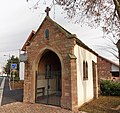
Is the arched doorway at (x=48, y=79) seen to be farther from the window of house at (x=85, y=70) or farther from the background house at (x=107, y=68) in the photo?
the background house at (x=107, y=68)

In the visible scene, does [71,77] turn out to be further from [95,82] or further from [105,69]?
[105,69]

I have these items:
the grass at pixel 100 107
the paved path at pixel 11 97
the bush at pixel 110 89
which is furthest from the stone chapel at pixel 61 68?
the bush at pixel 110 89

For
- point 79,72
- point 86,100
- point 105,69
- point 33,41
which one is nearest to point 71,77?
point 79,72

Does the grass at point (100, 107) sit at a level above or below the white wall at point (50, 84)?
below

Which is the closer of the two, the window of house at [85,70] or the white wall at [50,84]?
the window of house at [85,70]

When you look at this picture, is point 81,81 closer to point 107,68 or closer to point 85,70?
point 85,70

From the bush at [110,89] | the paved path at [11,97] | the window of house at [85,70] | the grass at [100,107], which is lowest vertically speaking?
the grass at [100,107]

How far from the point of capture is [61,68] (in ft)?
37.7

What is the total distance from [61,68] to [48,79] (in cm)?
370

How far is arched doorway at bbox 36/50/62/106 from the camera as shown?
13578 mm

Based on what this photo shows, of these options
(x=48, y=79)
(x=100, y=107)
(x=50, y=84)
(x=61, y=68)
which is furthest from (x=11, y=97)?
(x=100, y=107)

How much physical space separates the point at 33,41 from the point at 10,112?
5632 mm

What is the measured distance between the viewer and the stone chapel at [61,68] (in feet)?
35.0

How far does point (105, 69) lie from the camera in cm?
3112
